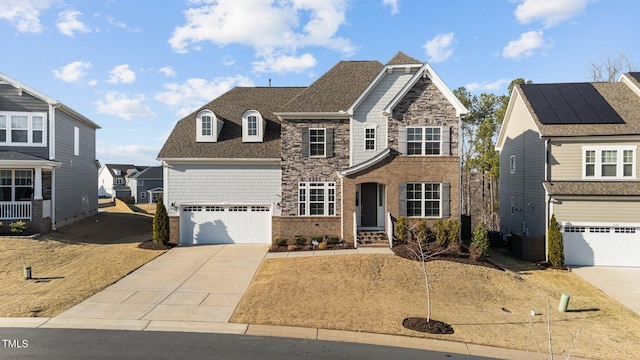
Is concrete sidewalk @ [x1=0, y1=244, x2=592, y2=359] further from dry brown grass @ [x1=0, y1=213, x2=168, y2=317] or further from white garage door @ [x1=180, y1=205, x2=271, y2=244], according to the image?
white garage door @ [x1=180, y1=205, x2=271, y2=244]

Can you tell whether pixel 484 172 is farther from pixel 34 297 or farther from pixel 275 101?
pixel 34 297

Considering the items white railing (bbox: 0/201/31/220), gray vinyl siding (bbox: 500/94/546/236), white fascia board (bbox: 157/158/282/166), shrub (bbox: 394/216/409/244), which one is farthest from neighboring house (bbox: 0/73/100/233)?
gray vinyl siding (bbox: 500/94/546/236)

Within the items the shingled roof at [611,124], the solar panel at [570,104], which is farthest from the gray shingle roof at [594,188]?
the solar panel at [570,104]

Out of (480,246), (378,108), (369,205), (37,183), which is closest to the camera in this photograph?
(480,246)

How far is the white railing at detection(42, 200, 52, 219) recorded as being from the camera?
20225mm

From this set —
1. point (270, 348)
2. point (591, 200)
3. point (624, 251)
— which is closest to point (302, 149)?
point (270, 348)

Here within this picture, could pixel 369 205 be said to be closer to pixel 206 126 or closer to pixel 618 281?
pixel 206 126

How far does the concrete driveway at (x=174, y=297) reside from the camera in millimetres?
10164

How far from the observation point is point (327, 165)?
20.7 meters

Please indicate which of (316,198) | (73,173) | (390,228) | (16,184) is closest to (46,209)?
(16,184)

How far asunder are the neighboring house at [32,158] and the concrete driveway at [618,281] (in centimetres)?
2762

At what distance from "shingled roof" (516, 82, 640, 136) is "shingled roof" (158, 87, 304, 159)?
14798 mm

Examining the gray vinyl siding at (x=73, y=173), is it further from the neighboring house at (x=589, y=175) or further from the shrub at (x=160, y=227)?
the neighboring house at (x=589, y=175)

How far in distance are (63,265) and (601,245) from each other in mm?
25855
